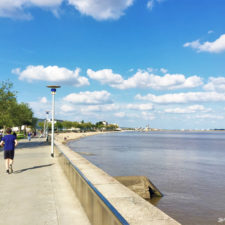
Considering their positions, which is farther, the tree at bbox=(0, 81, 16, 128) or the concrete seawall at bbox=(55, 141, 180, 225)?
the tree at bbox=(0, 81, 16, 128)

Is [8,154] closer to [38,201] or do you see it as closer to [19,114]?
[38,201]

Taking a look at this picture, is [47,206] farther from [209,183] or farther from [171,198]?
[209,183]

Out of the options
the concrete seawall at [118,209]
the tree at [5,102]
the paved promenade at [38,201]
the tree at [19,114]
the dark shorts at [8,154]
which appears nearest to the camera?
the concrete seawall at [118,209]

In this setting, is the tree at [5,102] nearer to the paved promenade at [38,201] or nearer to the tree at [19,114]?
the tree at [19,114]

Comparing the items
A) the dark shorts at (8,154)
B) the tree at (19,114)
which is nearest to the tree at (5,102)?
the tree at (19,114)

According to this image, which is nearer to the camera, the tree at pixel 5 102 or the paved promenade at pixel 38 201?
the paved promenade at pixel 38 201

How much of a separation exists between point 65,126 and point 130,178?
175 m

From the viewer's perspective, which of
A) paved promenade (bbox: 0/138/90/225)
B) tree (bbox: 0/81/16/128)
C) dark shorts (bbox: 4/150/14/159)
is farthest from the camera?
tree (bbox: 0/81/16/128)

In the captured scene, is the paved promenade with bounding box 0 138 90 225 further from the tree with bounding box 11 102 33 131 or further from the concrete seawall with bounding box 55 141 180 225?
the tree with bounding box 11 102 33 131

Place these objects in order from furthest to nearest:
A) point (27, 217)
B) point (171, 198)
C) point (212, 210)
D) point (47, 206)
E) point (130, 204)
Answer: point (171, 198) → point (212, 210) → point (47, 206) → point (130, 204) → point (27, 217)

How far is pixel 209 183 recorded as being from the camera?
55.1 ft

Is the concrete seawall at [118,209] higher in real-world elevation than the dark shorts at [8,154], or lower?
lower

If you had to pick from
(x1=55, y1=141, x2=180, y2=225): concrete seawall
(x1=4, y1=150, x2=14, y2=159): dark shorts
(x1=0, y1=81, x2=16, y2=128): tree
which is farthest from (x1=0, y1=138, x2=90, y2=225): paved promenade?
(x1=0, y1=81, x2=16, y2=128): tree

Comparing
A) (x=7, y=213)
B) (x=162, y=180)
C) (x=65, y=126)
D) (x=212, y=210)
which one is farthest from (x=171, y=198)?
(x=65, y=126)
